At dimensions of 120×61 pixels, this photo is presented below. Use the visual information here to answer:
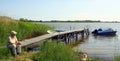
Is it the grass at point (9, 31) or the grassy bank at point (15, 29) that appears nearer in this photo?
the grass at point (9, 31)

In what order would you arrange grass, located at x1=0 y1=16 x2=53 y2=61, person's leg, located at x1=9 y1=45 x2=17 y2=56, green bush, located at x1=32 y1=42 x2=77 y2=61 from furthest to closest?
grass, located at x1=0 y1=16 x2=53 y2=61 → person's leg, located at x1=9 y1=45 x2=17 y2=56 → green bush, located at x1=32 y1=42 x2=77 y2=61

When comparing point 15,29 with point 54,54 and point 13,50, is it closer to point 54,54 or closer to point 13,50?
point 13,50

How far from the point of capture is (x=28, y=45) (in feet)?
68.6

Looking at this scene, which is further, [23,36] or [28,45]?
[23,36]

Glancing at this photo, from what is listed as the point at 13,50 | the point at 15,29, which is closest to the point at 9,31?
the point at 15,29

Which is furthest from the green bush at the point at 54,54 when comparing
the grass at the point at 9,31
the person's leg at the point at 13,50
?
the grass at the point at 9,31

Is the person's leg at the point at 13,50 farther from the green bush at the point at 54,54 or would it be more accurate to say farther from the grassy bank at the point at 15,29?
the grassy bank at the point at 15,29

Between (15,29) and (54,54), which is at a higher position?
(15,29)

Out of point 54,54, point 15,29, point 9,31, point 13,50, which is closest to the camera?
point 54,54

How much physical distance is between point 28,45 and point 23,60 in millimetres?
4861

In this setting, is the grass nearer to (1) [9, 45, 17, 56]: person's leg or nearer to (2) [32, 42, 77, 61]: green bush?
(1) [9, 45, 17, 56]: person's leg

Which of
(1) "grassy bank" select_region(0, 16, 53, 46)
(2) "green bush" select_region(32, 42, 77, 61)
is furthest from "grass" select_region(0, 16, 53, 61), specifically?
(2) "green bush" select_region(32, 42, 77, 61)

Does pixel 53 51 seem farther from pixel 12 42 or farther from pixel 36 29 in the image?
pixel 36 29

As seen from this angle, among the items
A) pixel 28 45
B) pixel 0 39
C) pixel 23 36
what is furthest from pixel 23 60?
pixel 23 36
